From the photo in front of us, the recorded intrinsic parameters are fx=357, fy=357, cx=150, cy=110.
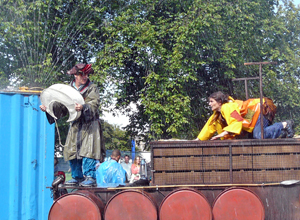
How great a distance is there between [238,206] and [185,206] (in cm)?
62

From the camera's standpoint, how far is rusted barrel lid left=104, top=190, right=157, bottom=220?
4.16m

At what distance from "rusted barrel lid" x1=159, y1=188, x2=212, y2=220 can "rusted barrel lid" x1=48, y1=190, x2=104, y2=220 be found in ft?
2.53

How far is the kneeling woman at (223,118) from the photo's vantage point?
15.1 ft

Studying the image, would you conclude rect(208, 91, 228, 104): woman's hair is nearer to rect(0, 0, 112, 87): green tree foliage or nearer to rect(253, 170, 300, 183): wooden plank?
rect(253, 170, 300, 183): wooden plank

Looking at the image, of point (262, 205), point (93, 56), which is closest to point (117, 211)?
point (262, 205)

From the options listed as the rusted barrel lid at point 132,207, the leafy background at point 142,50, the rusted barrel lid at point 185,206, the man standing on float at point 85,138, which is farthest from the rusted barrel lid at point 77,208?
the leafy background at point 142,50

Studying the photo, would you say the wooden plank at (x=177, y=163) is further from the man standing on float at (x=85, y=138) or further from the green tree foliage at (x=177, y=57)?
the green tree foliage at (x=177, y=57)

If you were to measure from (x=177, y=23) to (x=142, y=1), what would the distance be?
1872 mm

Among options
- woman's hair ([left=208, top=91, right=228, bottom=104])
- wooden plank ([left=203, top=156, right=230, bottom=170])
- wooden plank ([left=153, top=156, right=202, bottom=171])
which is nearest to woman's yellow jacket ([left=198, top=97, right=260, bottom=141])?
woman's hair ([left=208, top=91, right=228, bottom=104])

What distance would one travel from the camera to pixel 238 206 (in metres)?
4.18

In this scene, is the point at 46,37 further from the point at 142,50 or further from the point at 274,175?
the point at 274,175

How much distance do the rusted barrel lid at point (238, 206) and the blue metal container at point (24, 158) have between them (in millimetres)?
3497

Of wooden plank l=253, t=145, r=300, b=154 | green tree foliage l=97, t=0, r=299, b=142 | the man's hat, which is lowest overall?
wooden plank l=253, t=145, r=300, b=154

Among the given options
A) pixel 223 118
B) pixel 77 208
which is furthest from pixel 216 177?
pixel 77 208
